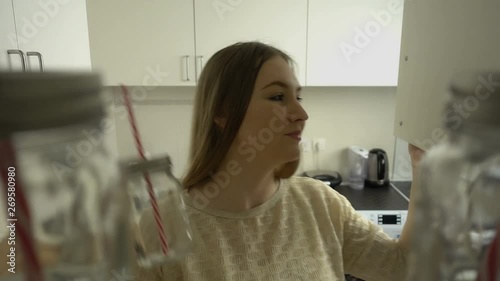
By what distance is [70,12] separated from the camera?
51.7 inches

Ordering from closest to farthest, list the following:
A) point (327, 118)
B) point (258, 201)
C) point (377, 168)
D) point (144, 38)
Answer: point (258, 201) → point (144, 38) → point (377, 168) → point (327, 118)

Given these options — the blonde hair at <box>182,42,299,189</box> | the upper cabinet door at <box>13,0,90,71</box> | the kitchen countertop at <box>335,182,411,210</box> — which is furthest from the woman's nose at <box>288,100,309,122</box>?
the kitchen countertop at <box>335,182,411,210</box>

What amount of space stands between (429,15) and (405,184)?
7.22ft

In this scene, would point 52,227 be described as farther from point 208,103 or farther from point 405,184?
point 405,184

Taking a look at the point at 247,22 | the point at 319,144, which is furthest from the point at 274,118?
the point at 319,144

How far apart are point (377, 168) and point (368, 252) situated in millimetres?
1508

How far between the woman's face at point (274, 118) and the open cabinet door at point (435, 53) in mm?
377

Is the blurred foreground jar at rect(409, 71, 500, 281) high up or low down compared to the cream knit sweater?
up

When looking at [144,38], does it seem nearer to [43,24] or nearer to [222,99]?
[43,24]

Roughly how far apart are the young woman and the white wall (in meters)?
1.40

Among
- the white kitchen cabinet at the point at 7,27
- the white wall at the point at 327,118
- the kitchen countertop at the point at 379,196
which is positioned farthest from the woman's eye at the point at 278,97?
the white wall at the point at 327,118

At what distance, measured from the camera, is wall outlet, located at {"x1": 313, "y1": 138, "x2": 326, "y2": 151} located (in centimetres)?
245

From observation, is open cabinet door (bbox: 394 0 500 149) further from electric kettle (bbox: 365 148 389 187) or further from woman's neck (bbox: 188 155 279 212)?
electric kettle (bbox: 365 148 389 187)

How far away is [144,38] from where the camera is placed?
6.33ft
